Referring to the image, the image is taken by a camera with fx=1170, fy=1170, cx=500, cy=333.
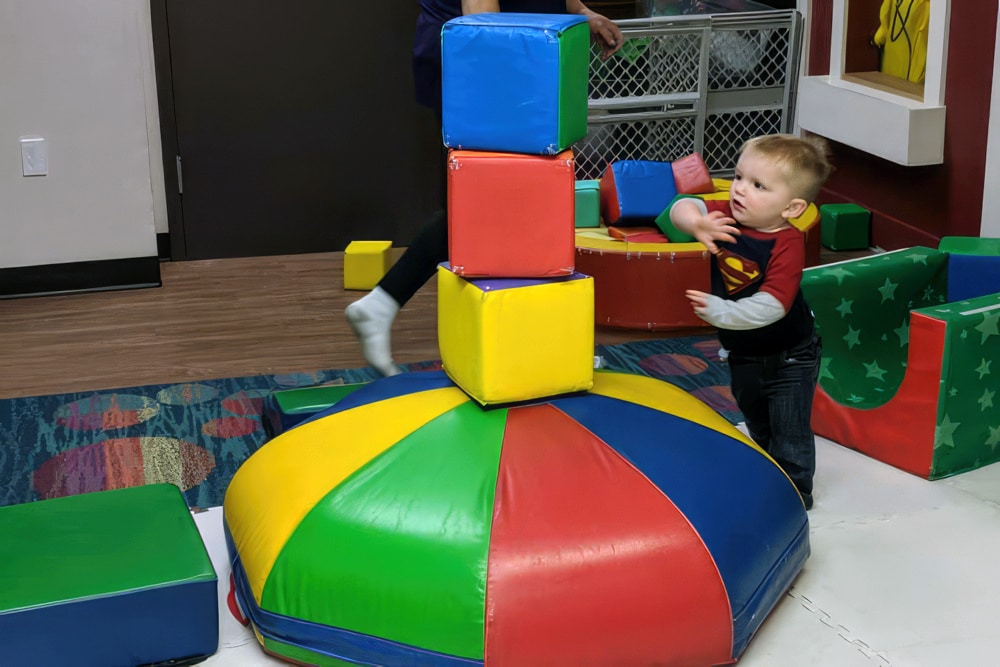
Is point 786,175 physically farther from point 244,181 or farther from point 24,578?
point 244,181

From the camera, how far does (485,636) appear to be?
6.05ft

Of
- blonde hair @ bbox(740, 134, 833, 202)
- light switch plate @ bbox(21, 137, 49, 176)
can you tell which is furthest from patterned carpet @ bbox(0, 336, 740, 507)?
light switch plate @ bbox(21, 137, 49, 176)

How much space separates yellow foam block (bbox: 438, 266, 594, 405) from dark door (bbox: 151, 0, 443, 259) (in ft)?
8.78

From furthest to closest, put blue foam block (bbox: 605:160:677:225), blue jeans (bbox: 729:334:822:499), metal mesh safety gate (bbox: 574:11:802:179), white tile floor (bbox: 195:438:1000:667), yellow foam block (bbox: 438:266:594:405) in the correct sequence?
metal mesh safety gate (bbox: 574:11:802:179) < blue foam block (bbox: 605:160:677:225) < blue jeans (bbox: 729:334:822:499) < yellow foam block (bbox: 438:266:594:405) < white tile floor (bbox: 195:438:1000:667)

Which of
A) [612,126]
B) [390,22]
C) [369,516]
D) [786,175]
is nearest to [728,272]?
[786,175]

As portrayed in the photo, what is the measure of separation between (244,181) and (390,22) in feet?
2.85

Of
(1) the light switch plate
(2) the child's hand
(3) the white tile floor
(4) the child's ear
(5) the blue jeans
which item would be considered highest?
(4) the child's ear

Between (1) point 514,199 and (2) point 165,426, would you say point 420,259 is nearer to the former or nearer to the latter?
(1) point 514,199

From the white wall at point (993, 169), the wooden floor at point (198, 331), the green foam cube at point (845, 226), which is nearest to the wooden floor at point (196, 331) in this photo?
the wooden floor at point (198, 331)

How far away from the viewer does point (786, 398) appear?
96.3 inches

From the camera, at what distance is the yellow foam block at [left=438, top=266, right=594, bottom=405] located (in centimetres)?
213

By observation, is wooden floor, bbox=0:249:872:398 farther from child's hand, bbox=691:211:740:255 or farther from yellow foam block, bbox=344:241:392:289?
child's hand, bbox=691:211:740:255

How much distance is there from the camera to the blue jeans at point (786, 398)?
7.98ft

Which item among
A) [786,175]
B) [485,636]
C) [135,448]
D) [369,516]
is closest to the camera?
[485,636]
